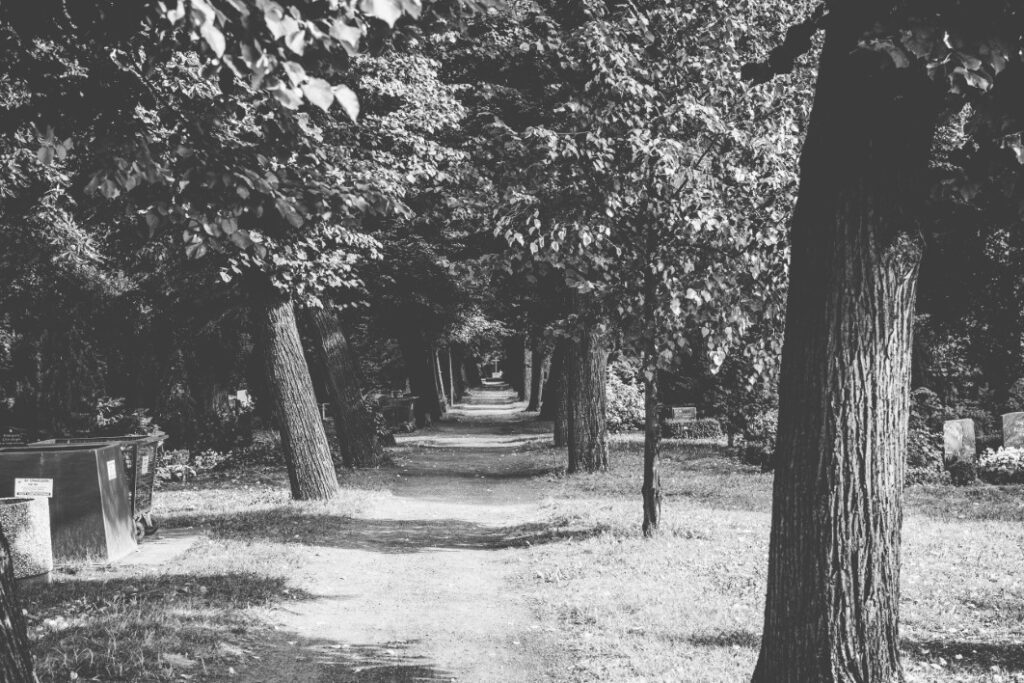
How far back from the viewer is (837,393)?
4098mm

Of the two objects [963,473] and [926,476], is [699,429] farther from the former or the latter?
[963,473]

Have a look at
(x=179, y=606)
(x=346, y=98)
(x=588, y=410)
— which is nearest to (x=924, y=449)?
(x=588, y=410)

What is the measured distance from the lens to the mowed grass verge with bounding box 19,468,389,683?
222 inches

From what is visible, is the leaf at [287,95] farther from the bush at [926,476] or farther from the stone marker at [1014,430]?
the stone marker at [1014,430]

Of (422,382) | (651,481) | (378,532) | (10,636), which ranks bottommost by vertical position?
(378,532)

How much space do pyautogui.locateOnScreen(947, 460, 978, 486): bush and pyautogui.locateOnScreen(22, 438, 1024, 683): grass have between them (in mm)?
767

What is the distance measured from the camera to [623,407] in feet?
88.9

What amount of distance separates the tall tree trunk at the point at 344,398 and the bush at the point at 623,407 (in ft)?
32.3

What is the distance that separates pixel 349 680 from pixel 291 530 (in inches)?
225

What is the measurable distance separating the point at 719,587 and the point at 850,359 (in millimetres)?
4353

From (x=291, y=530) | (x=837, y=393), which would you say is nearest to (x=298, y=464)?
(x=291, y=530)

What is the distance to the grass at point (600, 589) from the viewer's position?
580 centimetres

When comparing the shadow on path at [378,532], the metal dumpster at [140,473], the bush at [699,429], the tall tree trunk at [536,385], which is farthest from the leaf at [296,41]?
the tall tree trunk at [536,385]

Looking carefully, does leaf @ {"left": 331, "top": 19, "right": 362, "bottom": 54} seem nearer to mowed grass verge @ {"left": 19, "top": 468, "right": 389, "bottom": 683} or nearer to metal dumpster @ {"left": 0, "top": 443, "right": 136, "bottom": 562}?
mowed grass verge @ {"left": 19, "top": 468, "right": 389, "bottom": 683}
